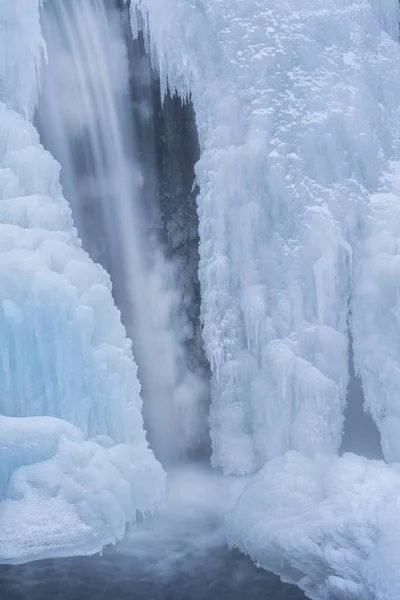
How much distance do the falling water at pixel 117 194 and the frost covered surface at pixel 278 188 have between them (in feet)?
2.14

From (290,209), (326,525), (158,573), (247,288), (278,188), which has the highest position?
(278,188)

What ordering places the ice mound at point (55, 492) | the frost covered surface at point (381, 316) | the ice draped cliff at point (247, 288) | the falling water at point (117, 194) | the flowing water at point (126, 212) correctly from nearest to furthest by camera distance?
1. the ice mound at point (55, 492)
2. the ice draped cliff at point (247, 288)
3. the frost covered surface at point (381, 316)
4. the flowing water at point (126, 212)
5. the falling water at point (117, 194)

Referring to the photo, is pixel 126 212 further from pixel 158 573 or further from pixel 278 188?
pixel 158 573

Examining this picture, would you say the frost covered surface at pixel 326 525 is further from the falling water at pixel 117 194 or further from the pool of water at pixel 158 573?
the falling water at pixel 117 194

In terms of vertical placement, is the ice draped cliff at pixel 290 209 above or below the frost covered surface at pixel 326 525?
above

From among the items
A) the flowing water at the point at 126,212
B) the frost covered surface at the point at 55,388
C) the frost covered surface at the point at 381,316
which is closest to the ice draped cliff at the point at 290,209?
the frost covered surface at the point at 381,316

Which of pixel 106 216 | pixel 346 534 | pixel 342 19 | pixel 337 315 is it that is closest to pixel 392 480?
pixel 346 534

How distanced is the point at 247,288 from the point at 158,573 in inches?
118

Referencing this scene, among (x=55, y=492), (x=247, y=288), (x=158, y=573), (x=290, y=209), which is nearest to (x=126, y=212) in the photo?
(x=247, y=288)

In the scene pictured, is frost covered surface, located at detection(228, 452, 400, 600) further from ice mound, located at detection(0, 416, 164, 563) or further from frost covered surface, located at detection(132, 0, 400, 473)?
ice mound, located at detection(0, 416, 164, 563)

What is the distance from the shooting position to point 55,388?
6.55 metres

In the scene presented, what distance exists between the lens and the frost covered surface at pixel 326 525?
5.24m

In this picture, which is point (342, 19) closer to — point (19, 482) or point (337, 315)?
point (337, 315)

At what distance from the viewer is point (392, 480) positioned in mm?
6109
